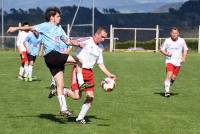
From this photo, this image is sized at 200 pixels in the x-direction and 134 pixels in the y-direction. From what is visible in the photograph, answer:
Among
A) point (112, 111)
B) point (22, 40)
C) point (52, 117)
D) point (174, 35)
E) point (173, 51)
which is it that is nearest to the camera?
point (52, 117)

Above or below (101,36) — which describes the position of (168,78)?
below

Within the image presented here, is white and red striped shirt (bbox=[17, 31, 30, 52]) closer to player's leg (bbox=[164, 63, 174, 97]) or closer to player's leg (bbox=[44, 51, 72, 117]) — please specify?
player's leg (bbox=[164, 63, 174, 97])

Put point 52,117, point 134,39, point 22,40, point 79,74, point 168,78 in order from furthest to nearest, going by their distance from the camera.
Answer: point 134,39 < point 22,40 < point 168,78 < point 52,117 < point 79,74

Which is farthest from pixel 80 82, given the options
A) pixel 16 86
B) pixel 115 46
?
pixel 115 46

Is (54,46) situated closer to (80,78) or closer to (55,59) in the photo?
(55,59)

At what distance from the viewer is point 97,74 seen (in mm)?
25797

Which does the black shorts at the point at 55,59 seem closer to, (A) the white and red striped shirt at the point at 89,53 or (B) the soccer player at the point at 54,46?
(B) the soccer player at the point at 54,46

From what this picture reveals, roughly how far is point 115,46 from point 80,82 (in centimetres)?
4739

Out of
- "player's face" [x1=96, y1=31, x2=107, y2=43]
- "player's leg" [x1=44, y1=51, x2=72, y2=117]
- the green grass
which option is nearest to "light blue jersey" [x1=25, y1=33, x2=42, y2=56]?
the green grass

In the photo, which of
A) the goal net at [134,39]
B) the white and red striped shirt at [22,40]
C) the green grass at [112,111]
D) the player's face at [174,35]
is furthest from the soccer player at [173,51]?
the goal net at [134,39]

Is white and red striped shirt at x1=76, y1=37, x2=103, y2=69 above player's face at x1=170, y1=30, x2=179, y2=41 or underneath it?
underneath

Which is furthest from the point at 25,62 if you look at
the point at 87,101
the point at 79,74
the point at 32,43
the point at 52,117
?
the point at 87,101

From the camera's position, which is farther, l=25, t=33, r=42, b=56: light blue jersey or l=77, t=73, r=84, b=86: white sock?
l=25, t=33, r=42, b=56: light blue jersey

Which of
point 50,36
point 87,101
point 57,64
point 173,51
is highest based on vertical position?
point 50,36
